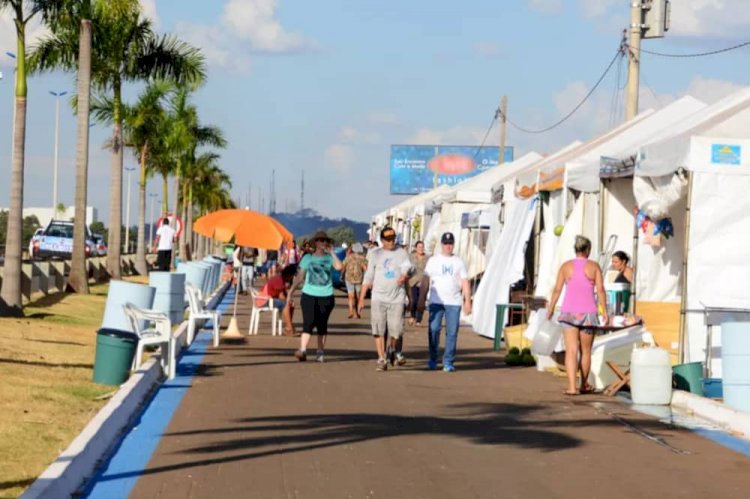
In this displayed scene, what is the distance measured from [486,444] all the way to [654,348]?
4.22 m

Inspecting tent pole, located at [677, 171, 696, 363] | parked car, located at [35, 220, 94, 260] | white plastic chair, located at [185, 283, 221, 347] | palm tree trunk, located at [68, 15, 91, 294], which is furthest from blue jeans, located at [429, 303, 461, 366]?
parked car, located at [35, 220, 94, 260]

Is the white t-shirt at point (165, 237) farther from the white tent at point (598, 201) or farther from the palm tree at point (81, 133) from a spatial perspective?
the white tent at point (598, 201)

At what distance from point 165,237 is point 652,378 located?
24.7m

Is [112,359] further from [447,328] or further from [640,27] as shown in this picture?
[640,27]

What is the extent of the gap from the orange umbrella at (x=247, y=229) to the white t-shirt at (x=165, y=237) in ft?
40.1

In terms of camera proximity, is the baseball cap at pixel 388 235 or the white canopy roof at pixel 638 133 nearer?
the baseball cap at pixel 388 235

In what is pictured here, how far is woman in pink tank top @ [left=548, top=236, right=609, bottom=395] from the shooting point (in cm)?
1599

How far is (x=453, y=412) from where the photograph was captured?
13.9 meters

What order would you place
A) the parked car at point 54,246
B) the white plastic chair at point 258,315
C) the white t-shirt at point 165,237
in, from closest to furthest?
the white plastic chair at point 258,315, the white t-shirt at point 165,237, the parked car at point 54,246

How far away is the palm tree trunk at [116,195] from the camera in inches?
1558

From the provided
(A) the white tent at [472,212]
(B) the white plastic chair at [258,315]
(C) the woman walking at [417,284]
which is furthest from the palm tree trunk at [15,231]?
(A) the white tent at [472,212]

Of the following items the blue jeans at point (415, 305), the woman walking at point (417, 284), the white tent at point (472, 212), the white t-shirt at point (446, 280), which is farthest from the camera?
the white tent at point (472, 212)

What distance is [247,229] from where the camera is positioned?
25.2 metres

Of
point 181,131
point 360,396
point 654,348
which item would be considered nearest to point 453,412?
point 360,396
